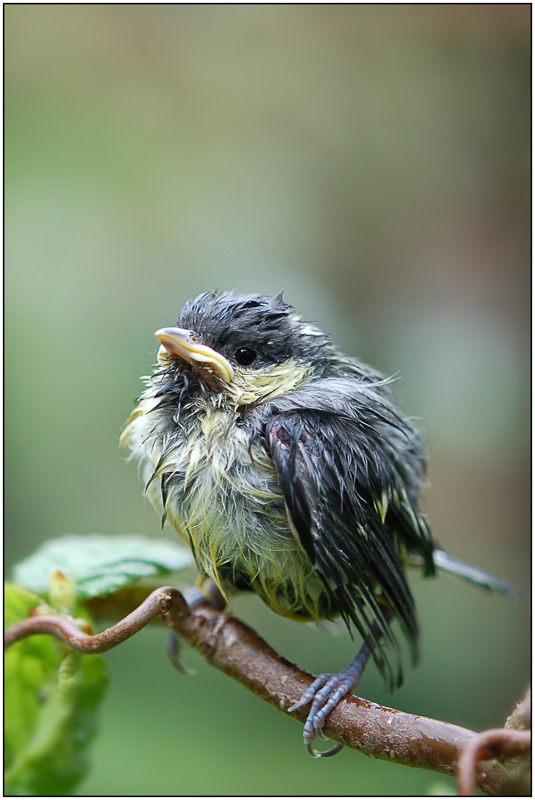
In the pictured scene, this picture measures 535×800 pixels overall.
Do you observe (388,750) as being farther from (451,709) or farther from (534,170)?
(451,709)

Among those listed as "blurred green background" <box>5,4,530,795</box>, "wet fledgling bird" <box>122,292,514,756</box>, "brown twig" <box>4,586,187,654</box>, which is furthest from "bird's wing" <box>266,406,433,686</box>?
"blurred green background" <box>5,4,530,795</box>

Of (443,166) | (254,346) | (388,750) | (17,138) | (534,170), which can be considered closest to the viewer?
(388,750)

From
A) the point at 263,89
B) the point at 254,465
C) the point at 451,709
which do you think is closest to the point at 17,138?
the point at 263,89

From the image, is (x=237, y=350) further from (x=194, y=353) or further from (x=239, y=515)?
(x=239, y=515)

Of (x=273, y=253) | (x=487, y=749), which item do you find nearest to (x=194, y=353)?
(x=487, y=749)

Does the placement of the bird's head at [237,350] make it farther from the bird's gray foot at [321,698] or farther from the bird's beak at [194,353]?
the bird's gray foot at [321,698]

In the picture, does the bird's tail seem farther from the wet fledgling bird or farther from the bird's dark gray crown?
the bird's dark gray crown

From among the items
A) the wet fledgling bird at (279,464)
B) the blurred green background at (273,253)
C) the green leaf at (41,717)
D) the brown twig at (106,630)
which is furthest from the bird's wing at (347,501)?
the blurred green background at (273,253)
